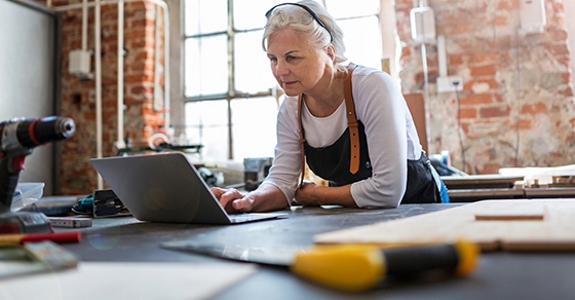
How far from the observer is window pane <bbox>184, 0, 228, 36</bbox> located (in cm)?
434

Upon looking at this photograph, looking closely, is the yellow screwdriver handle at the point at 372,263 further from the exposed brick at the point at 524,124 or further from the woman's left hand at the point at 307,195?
the exposed brick at the point at 524,124

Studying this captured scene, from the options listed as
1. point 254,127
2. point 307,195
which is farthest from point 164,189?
point 254,127

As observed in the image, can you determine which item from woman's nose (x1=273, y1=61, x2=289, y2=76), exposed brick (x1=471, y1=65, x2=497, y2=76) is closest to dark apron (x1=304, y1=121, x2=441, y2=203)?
woman's nose (x1=273, y1=61, x2=289, y2=76)

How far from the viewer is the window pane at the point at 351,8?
3934 mm

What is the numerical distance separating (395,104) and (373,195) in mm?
294

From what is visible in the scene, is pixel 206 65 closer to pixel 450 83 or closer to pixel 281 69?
pixel 450 83

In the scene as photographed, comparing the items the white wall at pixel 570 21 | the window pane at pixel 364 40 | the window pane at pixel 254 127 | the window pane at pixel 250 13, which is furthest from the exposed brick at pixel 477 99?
the window pane at pixel 250 13

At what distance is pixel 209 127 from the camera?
4.30 m

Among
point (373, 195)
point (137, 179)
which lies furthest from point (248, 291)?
point (373, 195)

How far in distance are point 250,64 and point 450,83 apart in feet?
5.45

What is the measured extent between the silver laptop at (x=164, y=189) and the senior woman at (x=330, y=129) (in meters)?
0.28

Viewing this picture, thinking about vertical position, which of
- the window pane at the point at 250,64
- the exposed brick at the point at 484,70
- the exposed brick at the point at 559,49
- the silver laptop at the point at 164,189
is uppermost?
the window pane at the point at 250,64

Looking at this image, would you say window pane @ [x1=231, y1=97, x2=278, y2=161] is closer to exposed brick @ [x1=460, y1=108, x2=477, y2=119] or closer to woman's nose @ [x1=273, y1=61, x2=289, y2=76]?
exposed brick @ [x1=460, y1=108, x2=477, y2=119]

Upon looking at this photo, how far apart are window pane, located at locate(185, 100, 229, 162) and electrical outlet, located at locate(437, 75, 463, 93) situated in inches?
69.1
